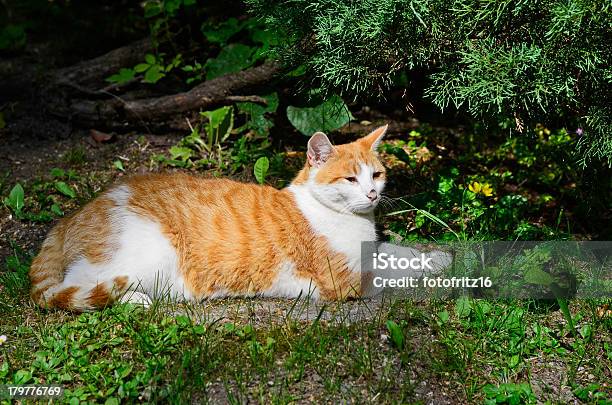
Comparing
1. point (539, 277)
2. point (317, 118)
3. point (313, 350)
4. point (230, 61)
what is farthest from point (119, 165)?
point (539, 277)

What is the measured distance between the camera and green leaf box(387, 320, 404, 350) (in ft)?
9.98

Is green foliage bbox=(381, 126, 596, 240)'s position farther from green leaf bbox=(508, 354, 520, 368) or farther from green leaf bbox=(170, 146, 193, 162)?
green leaf bbox=(170, 146, 193, 162)

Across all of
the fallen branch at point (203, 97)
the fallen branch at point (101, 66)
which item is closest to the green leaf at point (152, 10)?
the fallen branch at point (101, 66)

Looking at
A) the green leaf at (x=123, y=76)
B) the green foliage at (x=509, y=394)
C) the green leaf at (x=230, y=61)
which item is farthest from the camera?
the green leaf at (x=123, y=76)

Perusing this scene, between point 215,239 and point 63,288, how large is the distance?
0.78m

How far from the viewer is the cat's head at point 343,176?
11.9 ft

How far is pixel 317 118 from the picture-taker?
186 inches

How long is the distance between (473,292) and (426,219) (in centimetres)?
74

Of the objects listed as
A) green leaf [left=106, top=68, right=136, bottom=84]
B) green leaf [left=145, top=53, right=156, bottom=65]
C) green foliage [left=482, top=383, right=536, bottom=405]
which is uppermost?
green leaf [left=145, top=53, right=156, bottom=65]

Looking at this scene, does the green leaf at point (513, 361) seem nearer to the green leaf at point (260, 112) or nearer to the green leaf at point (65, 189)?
the green leaf at point (260, 112)

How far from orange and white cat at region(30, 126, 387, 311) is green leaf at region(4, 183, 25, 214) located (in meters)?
0.95

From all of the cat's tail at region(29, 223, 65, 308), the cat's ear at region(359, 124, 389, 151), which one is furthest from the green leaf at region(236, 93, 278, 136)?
the cat's tail at region(29, 223, 65, 308)

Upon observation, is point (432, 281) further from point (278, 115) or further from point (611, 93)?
point (278, 115)

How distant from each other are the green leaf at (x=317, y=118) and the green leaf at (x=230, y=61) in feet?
2.30
